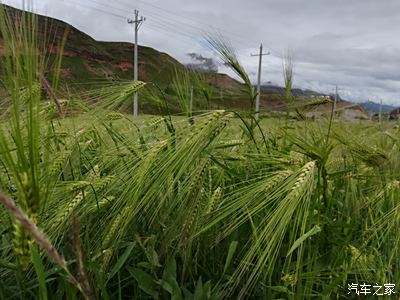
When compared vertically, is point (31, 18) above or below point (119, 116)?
above

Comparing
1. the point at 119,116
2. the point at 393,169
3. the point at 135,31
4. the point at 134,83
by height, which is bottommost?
the point at 393,169

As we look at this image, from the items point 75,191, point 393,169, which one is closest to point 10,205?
point 75,191

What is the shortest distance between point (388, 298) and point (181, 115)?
76 cm

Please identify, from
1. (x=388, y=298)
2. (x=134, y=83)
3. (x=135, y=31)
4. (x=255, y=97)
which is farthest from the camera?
(x=135, y=31)

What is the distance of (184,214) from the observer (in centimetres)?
114

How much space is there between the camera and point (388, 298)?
122 cm

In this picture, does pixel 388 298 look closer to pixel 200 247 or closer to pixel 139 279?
pixel 200 247

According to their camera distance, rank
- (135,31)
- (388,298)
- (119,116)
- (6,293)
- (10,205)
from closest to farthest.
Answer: (10,205)
(6,293)
(388,298)
(119,116)
(135,31)
